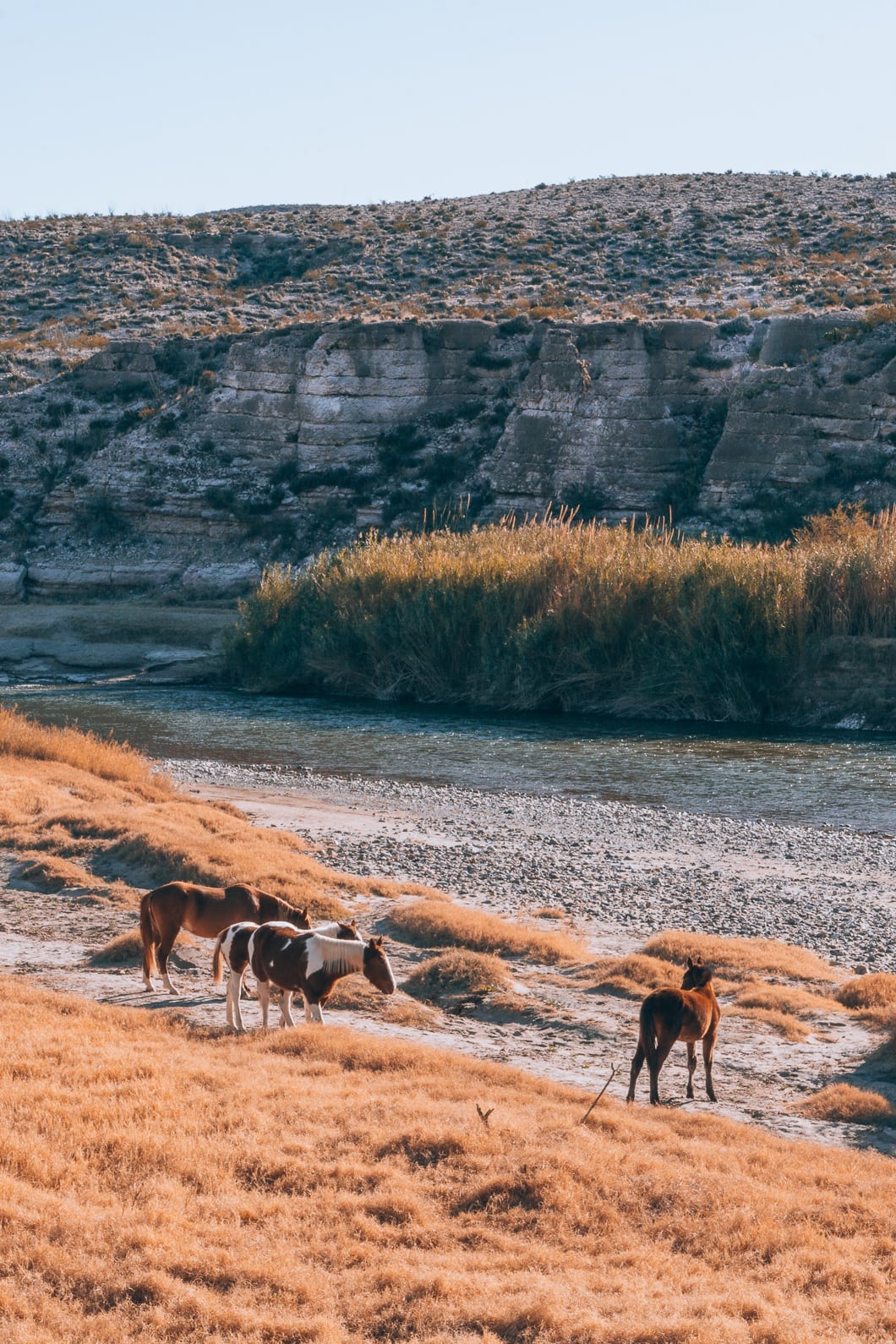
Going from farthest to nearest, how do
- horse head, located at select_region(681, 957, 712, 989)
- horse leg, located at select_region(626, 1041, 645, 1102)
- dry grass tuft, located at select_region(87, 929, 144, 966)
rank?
dry grass tuft, located at select_region(87, 929, 144, 966), horse head, located at select_region(681, 957, 712, 989), horse leg, located at select_region(626, 1041, 645, 1102)

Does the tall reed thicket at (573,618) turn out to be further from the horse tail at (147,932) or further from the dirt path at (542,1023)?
the horse tail at (147,932)

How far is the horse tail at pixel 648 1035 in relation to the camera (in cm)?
791

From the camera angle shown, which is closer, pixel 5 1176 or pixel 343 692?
pixel 5 1176

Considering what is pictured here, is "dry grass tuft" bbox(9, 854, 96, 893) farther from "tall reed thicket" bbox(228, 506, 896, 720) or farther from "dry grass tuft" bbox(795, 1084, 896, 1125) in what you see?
"tall reed thicket" bbox(228, 506, 896, 720)

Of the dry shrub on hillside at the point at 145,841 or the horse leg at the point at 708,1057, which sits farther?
the dry shrub on hillside at the point at 145,841

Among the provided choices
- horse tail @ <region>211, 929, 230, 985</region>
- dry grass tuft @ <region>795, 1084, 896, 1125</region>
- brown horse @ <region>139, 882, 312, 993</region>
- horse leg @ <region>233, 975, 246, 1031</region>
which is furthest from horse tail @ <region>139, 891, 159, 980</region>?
dry grass tuft @ <region>795, 1084, 896, 1125</region>

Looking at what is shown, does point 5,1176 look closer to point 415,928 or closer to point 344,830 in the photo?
point 415,928

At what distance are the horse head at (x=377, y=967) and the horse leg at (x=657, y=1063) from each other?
1.81 meters

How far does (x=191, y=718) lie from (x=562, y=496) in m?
17.5

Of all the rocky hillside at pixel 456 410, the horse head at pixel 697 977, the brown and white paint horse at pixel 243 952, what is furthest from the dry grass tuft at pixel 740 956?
the rocky hillside at pixel 456 410

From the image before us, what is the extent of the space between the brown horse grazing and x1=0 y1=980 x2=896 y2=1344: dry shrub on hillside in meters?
0.65

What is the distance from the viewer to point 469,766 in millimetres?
23344

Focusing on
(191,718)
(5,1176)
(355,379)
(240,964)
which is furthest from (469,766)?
(355,379)

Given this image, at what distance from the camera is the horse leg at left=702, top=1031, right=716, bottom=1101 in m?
8.12
